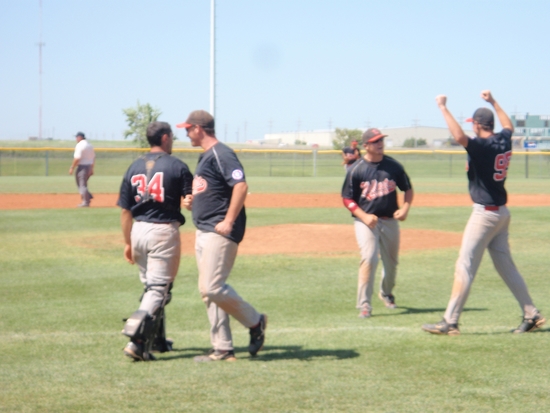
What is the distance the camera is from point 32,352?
6.03m

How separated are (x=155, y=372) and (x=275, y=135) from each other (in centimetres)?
13531

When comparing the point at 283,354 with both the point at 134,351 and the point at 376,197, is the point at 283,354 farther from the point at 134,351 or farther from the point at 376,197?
the point at 376,197

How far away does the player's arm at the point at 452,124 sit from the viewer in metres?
5.93

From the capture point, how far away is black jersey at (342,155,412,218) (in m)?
7.93

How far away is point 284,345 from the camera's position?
630cm

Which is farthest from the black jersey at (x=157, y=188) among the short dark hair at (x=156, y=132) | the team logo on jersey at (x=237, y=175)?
the team logo on jersey at (x=237, y=175)

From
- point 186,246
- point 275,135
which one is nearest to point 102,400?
point 186,246

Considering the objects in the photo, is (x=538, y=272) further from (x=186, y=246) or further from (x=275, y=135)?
(x=275, y=135)

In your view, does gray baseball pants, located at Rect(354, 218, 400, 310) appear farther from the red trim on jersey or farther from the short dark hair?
the short dark hair

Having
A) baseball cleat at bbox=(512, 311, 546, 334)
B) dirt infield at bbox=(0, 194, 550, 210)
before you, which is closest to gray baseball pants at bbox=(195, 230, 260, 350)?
baseball cleat at bbox=(512, 311, 546, 334)

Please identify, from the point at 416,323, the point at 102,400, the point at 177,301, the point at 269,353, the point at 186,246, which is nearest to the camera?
the point at 102,400

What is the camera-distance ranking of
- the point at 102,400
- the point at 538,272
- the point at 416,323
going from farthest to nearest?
1. the point at 538,272
2. the point at 416,323
3. the point at 102,400

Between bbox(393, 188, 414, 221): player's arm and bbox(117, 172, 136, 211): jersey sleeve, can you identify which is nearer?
bbox(117, 172, 136, 211): jersey sleeve

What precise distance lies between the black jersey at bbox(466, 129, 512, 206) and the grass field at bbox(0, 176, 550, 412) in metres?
1.21
